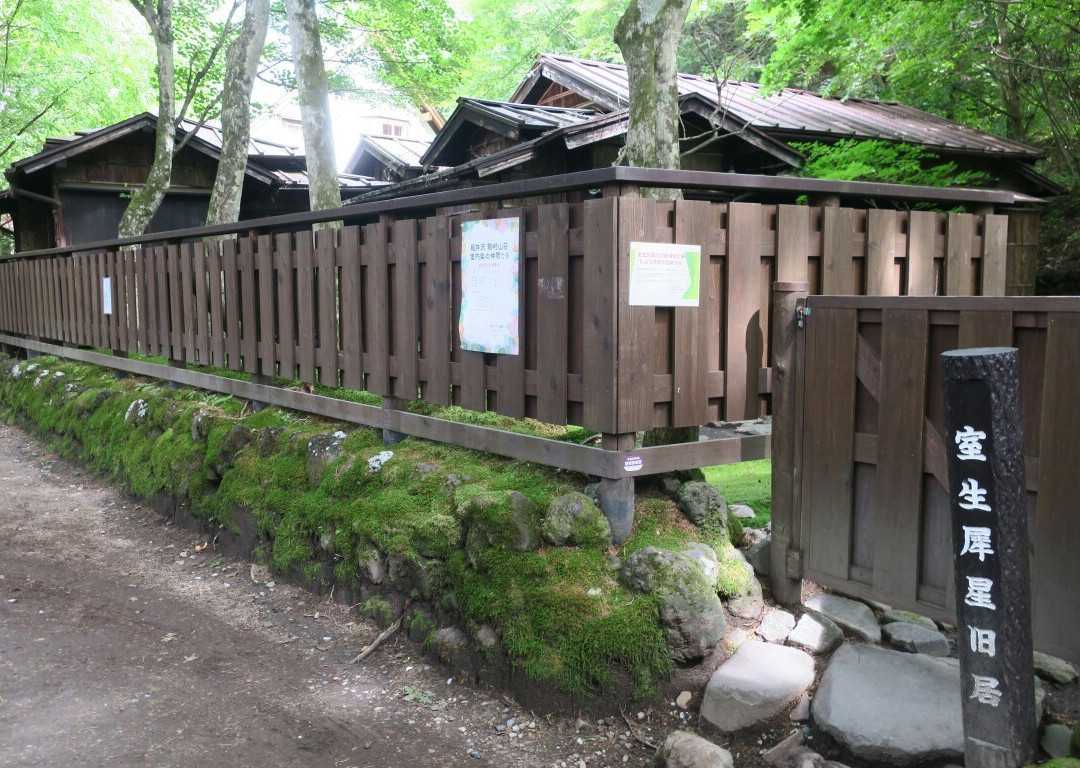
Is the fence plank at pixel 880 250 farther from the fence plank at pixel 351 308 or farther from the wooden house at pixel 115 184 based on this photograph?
the wooden house at pixel 115 184

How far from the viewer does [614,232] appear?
4.02m

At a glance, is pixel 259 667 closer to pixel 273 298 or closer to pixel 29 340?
pixel 273 298

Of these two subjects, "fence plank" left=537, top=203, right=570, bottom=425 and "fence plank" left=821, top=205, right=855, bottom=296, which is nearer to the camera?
"fence plank" left=537, top=203, right=570, bottom=425

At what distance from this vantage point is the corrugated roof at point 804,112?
13.8 metres

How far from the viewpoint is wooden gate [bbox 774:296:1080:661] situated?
3104 mm

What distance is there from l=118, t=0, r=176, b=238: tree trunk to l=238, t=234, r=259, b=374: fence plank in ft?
25.0

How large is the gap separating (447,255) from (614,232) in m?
1.51

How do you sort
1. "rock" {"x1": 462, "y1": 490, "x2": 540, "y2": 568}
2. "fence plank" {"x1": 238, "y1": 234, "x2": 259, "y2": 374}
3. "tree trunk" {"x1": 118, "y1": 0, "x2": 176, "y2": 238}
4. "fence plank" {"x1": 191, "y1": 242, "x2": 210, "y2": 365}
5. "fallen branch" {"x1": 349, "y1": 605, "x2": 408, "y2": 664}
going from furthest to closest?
"tree trunk" {"x1": 118, "y1": 0, "x2": 176, "y2": 238}
"fence plank" {"x1": 191, "y1": 242, "x2": 210, "y2": 365}
"fence plank" {"x1": 238, "y1": 234, "x2": 259, "y2": 374}
"fallen branch" {"x1": 349, "y1": 605, "x2": 408, "y2": 664}
"rock" {"x1": 462, "y1": 490, "x2": 540, "y2": 568}

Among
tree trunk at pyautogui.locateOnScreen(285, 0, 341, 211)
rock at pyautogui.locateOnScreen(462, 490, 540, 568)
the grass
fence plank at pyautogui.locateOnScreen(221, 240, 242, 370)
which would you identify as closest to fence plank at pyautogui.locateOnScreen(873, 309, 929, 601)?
the grass

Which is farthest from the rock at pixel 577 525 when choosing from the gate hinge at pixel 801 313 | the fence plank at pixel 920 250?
the fence plank at pixel 920 250

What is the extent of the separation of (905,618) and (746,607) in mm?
718

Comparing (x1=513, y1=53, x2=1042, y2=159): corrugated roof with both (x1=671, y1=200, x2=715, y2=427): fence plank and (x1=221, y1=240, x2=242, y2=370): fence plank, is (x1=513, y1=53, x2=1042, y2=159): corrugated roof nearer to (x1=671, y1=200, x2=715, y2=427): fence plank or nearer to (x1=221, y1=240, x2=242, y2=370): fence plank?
(x1=221, y1=240, x2=242, y2=370): fence plank

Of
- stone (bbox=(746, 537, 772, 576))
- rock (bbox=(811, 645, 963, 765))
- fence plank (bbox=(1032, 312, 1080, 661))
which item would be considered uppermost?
fence plank (bbox=(1032, 312, 1080, 661))

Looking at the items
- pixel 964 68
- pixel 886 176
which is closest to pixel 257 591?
pixel 886 176
